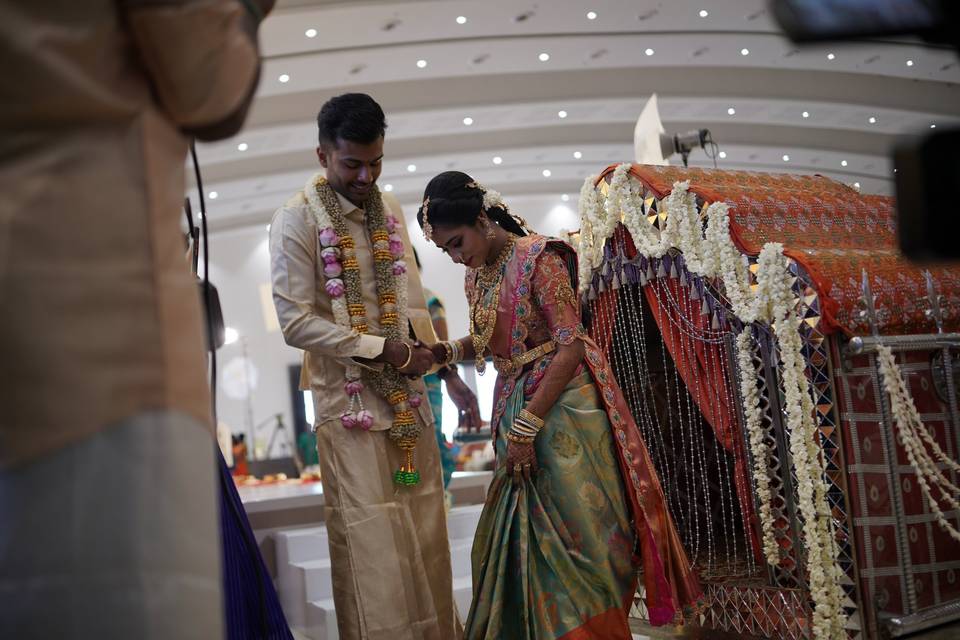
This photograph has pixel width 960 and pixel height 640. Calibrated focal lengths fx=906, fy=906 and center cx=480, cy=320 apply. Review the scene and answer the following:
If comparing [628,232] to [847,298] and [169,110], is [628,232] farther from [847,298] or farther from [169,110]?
[169,110]

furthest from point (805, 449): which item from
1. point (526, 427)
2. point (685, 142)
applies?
point (685, 142)

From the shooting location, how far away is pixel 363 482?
9.80ft

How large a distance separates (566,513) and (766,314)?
41.3 inches

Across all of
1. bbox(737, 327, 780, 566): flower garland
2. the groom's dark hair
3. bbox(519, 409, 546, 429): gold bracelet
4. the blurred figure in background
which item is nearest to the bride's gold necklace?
bbox(519, 409, 546, 429): gold bracelet

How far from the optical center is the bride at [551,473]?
9.86 feet

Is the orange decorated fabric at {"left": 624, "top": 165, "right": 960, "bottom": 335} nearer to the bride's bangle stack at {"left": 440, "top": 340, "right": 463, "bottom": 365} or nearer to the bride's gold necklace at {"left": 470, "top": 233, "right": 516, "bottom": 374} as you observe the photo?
the bride's gold necklace at {"left": 470, "top": 233, "right": 516, "bottom": 374}

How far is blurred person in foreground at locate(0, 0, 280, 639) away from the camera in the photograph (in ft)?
3.50

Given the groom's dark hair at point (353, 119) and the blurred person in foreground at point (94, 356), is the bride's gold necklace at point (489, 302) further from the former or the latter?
the blurred person in foreground at point (94, 356)

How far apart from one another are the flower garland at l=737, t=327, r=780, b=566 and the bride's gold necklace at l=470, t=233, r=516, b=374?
984 millimetres

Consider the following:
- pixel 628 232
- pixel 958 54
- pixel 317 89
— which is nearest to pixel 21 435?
pixel 958 54

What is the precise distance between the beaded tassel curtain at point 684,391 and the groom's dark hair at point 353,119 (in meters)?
1.42

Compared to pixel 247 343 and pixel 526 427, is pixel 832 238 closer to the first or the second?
pixel 526 427

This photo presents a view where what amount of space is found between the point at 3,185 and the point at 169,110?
252mm

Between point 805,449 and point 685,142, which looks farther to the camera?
point 685,142
